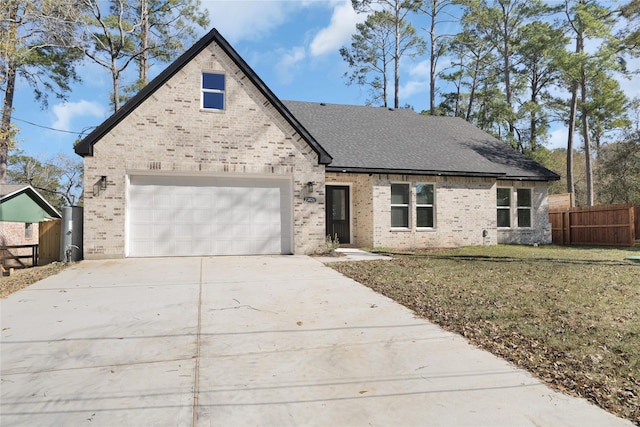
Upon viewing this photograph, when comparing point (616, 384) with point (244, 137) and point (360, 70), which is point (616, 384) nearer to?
point (244, 137)

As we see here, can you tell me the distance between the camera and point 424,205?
14.7 metres

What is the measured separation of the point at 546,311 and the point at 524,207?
13.1 meters

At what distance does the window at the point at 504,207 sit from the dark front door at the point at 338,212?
702cm

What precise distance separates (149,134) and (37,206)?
55.0 ft

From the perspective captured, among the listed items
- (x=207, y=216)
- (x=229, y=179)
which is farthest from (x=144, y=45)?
(x=207, y=216)

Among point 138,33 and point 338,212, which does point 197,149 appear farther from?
point 138,33

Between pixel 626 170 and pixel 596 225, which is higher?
pixel 626 170

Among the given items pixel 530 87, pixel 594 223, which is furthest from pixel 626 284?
pixel 530 87

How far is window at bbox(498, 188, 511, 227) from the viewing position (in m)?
16.3

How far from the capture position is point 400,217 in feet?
47.3

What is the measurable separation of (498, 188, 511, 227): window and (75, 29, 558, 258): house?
2.74 m

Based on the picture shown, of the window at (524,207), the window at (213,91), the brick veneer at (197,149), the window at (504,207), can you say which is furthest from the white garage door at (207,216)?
the window at (524,207)

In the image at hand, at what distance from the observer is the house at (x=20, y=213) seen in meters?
19.4

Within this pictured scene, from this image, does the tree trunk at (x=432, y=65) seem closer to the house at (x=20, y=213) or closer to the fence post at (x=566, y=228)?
the fence post at (x=566, y=228)
